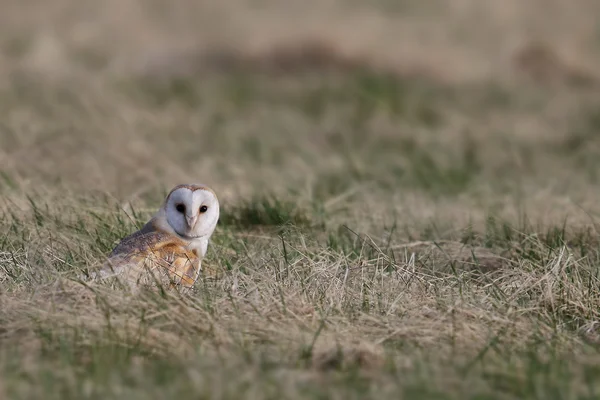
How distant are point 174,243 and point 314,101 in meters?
7.43

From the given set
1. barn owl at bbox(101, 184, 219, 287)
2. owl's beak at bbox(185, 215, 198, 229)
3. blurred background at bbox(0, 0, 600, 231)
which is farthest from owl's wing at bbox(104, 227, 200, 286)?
blurred background at bbox(0, 0, 600, 231)

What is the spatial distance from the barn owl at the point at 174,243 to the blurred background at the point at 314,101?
1.88 meters

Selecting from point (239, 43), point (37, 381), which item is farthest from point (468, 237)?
point (239, 43)

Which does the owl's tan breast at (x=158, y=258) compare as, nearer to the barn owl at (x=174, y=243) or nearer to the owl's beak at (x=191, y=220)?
the barn owl at (x=174, y=243)

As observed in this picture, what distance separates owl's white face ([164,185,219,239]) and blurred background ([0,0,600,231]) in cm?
189

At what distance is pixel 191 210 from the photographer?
473 centimetres

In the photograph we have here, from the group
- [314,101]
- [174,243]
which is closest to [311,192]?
[174,243]

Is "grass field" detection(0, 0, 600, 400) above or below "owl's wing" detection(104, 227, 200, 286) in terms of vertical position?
below

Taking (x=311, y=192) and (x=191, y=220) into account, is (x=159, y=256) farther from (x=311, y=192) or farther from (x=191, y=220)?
(x=311, y=192)

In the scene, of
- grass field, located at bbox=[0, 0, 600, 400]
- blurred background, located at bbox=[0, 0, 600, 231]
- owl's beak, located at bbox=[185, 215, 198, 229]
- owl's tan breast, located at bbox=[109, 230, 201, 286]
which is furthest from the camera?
blurred background, located at bbox=[0, 0, 600, 231]

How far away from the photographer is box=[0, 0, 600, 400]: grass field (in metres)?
3.85

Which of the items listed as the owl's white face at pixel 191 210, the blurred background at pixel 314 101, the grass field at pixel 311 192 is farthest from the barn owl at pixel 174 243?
the blurred background at pixel 314 101

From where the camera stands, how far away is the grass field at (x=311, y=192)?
3.85 meters

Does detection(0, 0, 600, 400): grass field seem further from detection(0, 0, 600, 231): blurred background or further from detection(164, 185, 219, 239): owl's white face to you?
detection(164, 185, 219, 239): owl's white face
